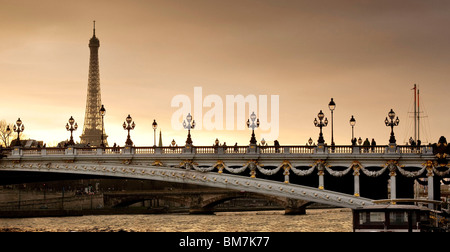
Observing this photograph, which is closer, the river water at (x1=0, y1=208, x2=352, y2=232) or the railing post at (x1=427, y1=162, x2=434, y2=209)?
the railing post at (x1=427, y1=162, x2=434, y2=209)

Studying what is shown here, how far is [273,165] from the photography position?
61250 millimetres

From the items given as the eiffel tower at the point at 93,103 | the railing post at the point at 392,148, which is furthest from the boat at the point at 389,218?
the eiffel tower at the point at 93,103

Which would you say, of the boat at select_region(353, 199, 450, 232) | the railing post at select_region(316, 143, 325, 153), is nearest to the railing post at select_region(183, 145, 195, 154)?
the railing post at select_region(316, 143, 325, 153)

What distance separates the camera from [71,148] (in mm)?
67438

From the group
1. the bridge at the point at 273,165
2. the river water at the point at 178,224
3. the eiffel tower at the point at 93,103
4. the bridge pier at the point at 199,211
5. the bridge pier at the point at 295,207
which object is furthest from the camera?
the eiffel tower at the point at 93,103

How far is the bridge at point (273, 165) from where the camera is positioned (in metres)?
58.9

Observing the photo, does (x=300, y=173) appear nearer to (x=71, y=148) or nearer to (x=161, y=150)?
(x=161, y=150)

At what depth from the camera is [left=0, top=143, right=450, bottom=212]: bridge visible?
58.9 meters

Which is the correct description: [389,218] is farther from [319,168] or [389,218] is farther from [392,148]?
[319,168]

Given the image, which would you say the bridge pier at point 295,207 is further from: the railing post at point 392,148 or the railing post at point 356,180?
the railing post at point 392,148

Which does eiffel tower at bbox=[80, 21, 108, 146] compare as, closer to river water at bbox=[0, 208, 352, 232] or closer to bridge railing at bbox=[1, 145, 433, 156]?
river water at bbox=[0, 208, 352, 232]

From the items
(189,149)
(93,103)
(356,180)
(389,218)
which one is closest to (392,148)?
(356,180)
